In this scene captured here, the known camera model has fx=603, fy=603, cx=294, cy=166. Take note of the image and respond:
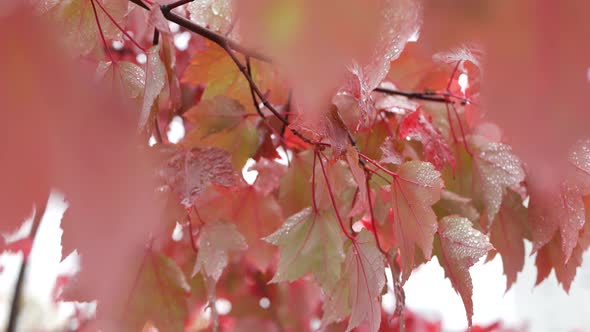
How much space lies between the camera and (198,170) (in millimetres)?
385

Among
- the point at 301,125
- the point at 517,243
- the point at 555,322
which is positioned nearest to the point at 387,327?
the point at 517,243

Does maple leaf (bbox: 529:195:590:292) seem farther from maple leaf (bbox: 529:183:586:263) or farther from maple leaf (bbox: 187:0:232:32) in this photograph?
maple leaf (bbox: 187:0:232:32)

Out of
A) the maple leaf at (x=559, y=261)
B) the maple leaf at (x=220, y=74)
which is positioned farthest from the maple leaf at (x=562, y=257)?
the maple leaf at (x=220, y=74)

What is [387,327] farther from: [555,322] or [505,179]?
[555,322]

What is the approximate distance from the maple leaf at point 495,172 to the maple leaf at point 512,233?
0.06 feet

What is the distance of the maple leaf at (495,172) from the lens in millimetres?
448

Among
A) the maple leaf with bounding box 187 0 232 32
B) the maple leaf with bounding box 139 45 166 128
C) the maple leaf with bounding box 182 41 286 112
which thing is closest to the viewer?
the maple leaf with bounding box 139 45 166 128

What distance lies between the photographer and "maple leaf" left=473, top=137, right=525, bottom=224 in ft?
1.47

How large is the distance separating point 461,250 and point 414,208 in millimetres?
52

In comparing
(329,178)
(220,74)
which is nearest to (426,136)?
(329,178)

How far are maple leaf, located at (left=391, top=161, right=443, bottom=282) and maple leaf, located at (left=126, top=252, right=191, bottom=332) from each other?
0.18 m

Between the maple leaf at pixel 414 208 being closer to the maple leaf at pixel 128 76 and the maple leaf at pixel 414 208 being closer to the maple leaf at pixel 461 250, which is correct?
the maple leaf at pixel 461 250

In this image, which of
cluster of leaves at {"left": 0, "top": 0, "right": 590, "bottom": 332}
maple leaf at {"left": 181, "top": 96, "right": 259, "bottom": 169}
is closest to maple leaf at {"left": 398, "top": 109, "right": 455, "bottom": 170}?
cluster of leaves at {"left": 0, "top": 0, "right": 590, "bottom": 332}

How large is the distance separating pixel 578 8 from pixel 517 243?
0.40 m
